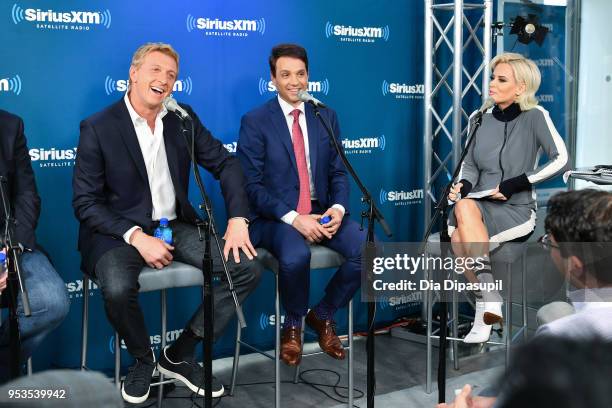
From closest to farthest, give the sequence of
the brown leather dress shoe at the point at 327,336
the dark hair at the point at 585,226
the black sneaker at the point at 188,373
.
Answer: the dark hair at the point at 585,226
the black sneaker at the point at 188,373
the brown leather dress shoe at the point at 327,336

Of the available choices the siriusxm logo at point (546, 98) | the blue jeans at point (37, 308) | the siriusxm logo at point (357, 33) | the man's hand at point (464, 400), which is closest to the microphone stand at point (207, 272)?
the blue jeans at point (37, 308)

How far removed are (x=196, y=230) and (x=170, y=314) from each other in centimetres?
83

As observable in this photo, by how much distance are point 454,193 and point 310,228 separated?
0.72 meters

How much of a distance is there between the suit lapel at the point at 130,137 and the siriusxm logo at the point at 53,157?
1.53 feet

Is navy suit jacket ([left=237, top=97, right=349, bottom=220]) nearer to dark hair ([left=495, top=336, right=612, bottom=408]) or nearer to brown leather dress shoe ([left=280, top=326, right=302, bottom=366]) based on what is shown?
brown leather dress shoe ([left=280, top=326, right=302, bottom=366])

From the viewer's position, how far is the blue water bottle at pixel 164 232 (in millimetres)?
3221

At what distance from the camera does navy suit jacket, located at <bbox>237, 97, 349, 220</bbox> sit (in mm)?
3643

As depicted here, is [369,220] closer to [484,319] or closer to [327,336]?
[327,336]

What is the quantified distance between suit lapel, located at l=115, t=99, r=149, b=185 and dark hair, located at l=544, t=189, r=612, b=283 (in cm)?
Answer: 196

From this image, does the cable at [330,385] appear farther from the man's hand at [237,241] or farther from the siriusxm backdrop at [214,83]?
the man's hand at [237,241]

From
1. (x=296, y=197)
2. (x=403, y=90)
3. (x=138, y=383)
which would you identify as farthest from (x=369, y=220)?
(x=403, y=90)

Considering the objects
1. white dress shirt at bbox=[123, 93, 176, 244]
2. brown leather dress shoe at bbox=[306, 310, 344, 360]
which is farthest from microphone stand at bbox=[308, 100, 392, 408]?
white dress shirt at bbox=[123, 93, 176, 244]

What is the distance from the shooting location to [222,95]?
4027mm

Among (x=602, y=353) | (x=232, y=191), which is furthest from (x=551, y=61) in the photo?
(x=602, y=353)
